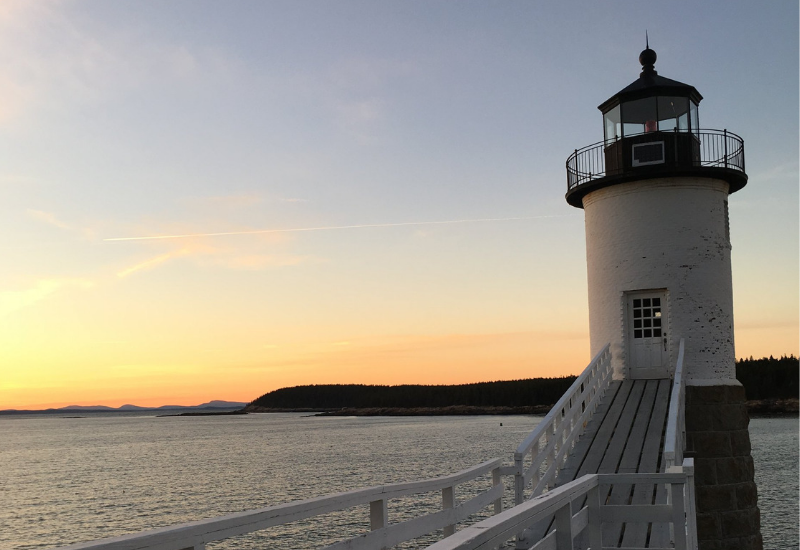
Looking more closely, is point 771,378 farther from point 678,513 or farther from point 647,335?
point 678,513

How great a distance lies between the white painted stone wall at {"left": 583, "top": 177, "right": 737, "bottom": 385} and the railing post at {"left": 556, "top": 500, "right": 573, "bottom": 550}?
12240 millimetres

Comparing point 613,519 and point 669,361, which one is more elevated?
point 669,361

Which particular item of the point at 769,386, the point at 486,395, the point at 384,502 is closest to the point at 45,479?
the point at 384,502

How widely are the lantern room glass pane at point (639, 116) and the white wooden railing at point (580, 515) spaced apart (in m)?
11.8

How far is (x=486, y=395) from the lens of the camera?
570 ft

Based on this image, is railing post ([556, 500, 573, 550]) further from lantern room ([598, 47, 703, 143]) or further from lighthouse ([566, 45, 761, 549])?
lantern room ([598, 47, 703, 143])

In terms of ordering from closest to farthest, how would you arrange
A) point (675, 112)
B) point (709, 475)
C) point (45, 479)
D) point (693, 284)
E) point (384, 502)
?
point (384, 502), point (709, 475), point (693, 284), point (675, 112), point (45, 479)

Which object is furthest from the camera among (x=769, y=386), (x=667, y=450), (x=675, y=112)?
(x=769, y=386)

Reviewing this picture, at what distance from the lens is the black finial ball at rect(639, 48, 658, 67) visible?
715 inches

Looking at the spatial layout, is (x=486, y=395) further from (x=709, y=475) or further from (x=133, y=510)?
(x=709, y=475)

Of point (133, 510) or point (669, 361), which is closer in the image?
point (669, 361)

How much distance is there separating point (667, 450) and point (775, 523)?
23.7 m

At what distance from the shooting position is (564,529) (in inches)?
193

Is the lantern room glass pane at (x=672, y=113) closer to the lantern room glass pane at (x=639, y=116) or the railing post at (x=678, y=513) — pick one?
the lantern room glass pane at (x=639, y=116)
